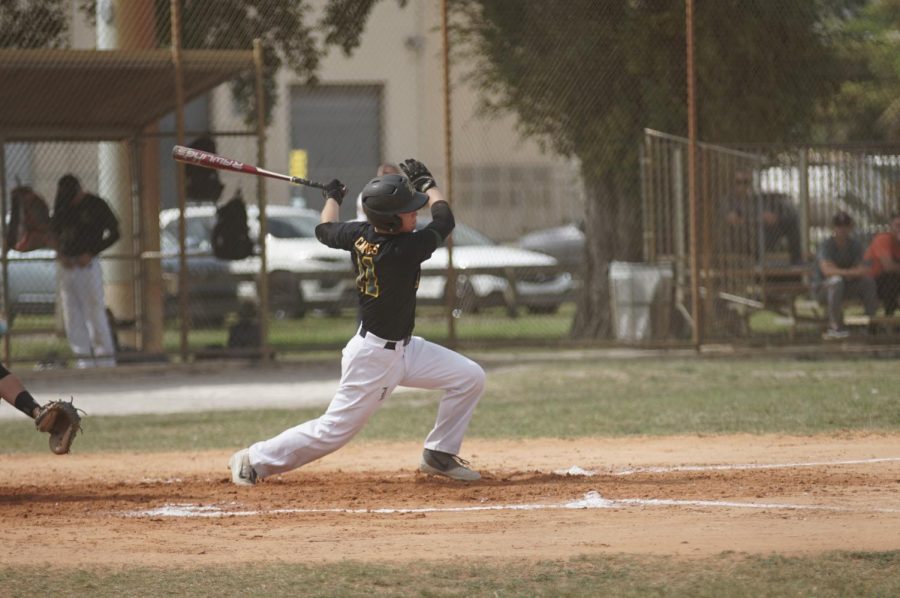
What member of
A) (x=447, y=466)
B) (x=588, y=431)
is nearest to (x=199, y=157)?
(x=447, y=466)

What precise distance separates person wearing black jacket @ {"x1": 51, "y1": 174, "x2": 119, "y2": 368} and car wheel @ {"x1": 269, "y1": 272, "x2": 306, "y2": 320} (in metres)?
5.06

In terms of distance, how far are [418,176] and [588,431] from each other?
10.9 ft

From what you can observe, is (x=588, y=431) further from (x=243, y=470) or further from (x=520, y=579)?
(x=520, y=579)

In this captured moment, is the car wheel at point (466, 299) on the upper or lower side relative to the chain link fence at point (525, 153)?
lower

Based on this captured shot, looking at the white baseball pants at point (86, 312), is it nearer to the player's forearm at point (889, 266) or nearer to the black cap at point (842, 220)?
the black cap at point (842, 220)

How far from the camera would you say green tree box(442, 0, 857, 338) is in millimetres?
16469

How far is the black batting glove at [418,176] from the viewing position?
26.3ft

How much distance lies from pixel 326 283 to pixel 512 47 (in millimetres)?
5927

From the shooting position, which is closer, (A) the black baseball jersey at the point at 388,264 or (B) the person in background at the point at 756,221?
(A) the black baseball jersey at the point at 388,264

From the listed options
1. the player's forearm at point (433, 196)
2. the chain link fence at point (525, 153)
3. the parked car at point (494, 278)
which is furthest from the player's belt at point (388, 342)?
the parked car at point (494, 278)

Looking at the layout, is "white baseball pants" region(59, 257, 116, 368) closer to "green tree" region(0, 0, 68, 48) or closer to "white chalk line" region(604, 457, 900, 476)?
"green tree" region(0, 0, 68, 48)

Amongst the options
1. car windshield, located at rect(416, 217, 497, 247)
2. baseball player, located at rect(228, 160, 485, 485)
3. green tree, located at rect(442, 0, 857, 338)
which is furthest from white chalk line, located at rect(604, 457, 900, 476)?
car windshield, located at rect(416, 217, 497, 247)

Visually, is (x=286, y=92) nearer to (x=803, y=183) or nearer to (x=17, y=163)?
(x=17, y=163)

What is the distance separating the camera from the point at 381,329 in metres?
7.79
